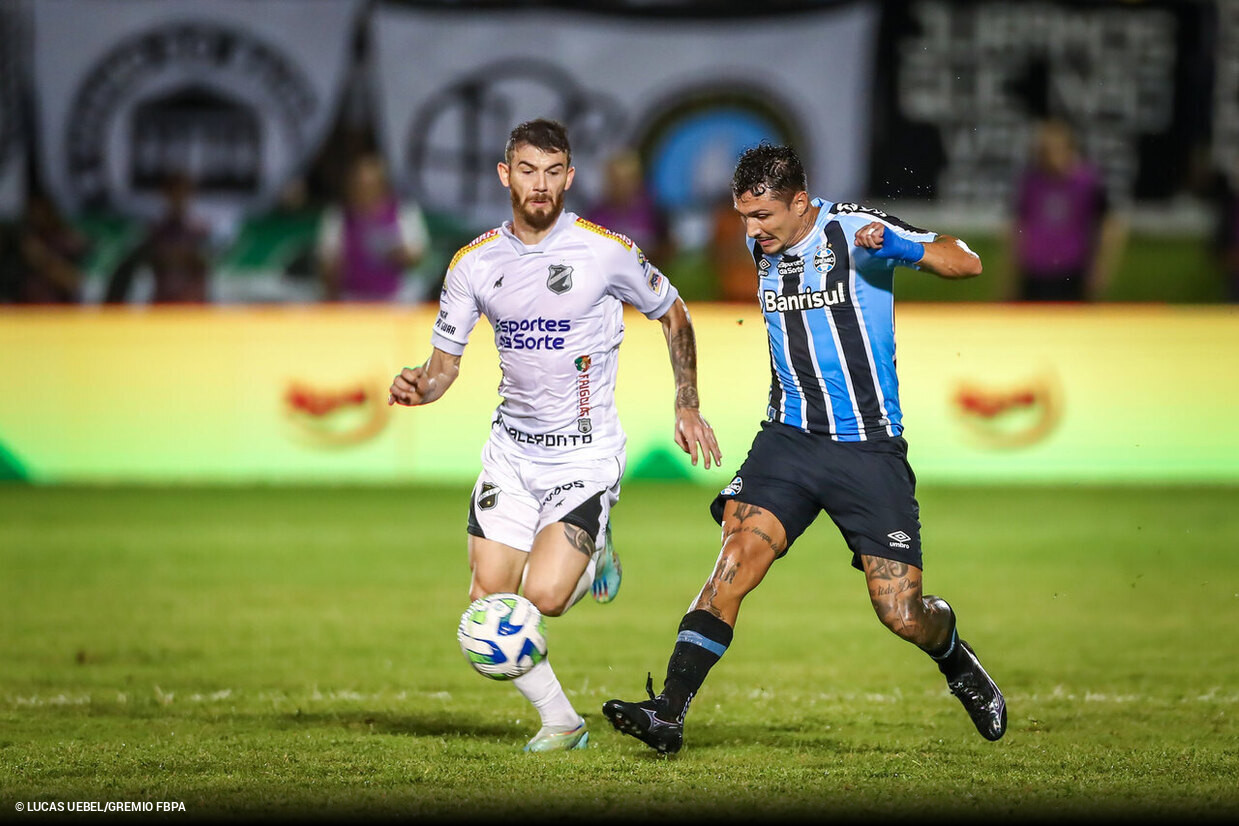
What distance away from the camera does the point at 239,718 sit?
6.64 meters

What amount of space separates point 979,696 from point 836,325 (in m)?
1.48

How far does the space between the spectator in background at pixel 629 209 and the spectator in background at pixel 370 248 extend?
5.97 feet

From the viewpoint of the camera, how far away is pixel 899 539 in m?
5.99

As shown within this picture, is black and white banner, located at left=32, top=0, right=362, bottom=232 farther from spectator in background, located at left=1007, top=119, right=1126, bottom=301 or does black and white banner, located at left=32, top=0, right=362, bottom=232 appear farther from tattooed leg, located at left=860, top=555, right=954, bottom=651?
tattooed leg, located at left=860, top=555, right=954, bottom=651

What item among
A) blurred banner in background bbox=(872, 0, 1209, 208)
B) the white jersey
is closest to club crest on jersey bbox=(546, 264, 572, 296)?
the white jersey

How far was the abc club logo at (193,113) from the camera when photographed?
17109 millimetres

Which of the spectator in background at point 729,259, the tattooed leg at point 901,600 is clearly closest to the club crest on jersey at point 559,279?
the tattooed leg at point 901,600

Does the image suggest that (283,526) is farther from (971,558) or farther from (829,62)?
(829,62)

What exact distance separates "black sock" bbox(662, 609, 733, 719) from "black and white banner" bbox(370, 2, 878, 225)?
11.3 meters

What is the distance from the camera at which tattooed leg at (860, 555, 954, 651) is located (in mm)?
5910

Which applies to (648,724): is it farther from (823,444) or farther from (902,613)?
(823,444)

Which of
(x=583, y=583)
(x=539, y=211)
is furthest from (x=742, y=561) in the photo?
(x=539, y=211)

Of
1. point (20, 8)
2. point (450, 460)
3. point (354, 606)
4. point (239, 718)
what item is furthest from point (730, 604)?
point (20, 8)

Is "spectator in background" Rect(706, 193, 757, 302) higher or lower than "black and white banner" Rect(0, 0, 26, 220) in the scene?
lower
